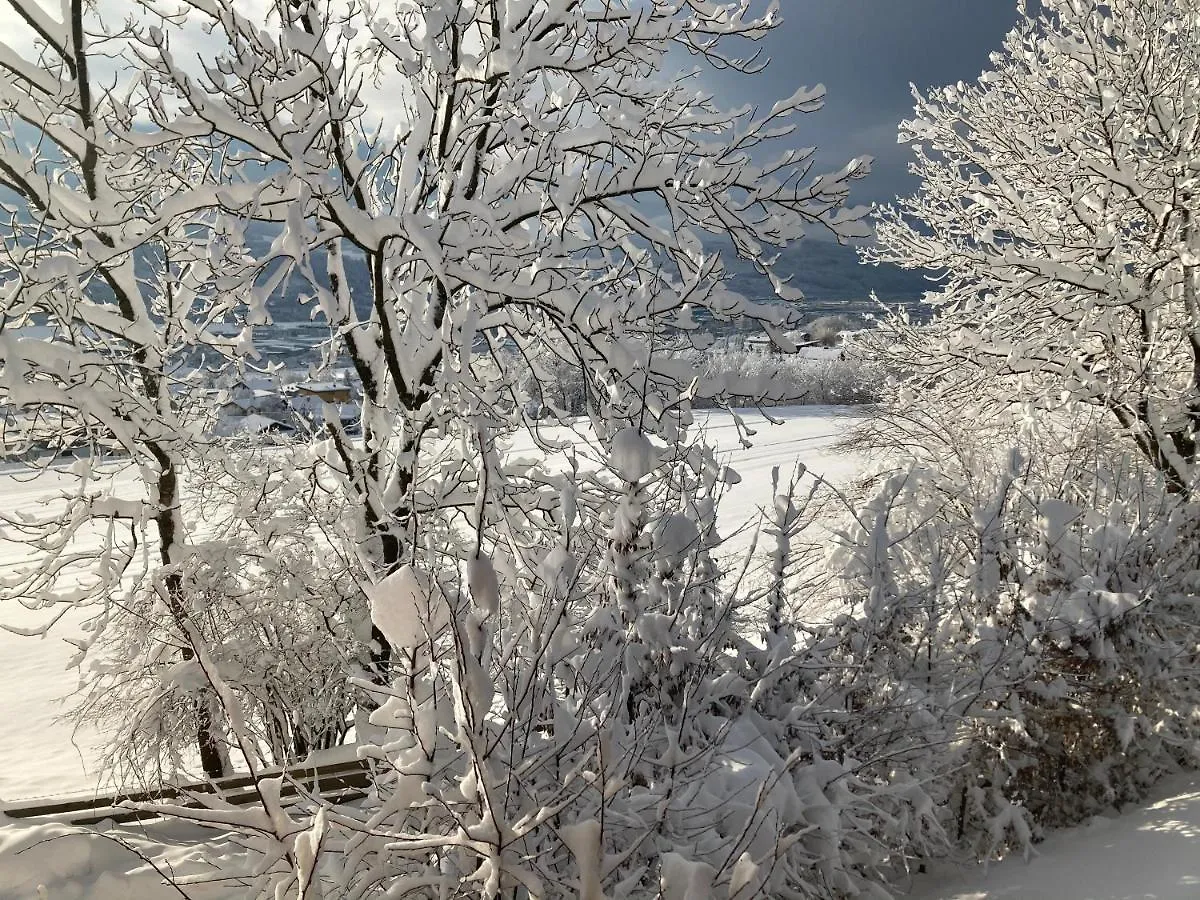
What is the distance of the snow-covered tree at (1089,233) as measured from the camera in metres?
7.43

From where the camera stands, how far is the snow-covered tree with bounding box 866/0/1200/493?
292 inches

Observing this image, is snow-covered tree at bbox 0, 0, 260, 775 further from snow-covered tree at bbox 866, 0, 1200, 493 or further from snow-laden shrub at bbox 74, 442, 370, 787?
snow-covered tree at bbox 866, 0, 1200, 493

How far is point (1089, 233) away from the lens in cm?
848

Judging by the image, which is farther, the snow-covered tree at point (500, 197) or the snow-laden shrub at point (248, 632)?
the snow-laden shrub at point (248, 632)

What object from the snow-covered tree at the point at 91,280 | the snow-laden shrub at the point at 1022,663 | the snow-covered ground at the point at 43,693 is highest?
the snow-covered tree at the point at 91,280

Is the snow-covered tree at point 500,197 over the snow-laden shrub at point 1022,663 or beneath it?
over

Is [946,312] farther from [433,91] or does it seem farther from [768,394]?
[433,91]

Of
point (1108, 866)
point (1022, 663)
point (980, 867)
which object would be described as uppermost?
point (1022, 663)

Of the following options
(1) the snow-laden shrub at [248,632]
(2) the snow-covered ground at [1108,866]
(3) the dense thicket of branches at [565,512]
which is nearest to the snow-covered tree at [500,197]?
(3) the dense thicket of branches at [565,512]

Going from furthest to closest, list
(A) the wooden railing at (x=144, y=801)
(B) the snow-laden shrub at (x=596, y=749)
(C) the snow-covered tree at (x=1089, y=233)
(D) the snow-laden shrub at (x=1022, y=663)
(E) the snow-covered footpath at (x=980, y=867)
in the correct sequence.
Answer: (C) the snow-covered tree at (x=1089, y=233)
(D) the snow-laden shrub at (x=1022, y=663)
(A) the wooden railing at (x=144, y=801)
(E) the snow-covered footpath at (x=980, y=867)
(B) the snow-laden shrub at (x=596, y=749)

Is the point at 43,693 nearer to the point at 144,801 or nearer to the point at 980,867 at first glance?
the point at 144,801

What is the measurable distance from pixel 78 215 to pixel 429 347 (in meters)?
2.33

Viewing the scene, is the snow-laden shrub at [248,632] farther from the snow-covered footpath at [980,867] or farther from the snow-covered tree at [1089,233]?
the snow-covered tree at [1089,233]

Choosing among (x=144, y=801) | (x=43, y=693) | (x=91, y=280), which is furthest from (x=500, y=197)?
(x=43, y=693)
